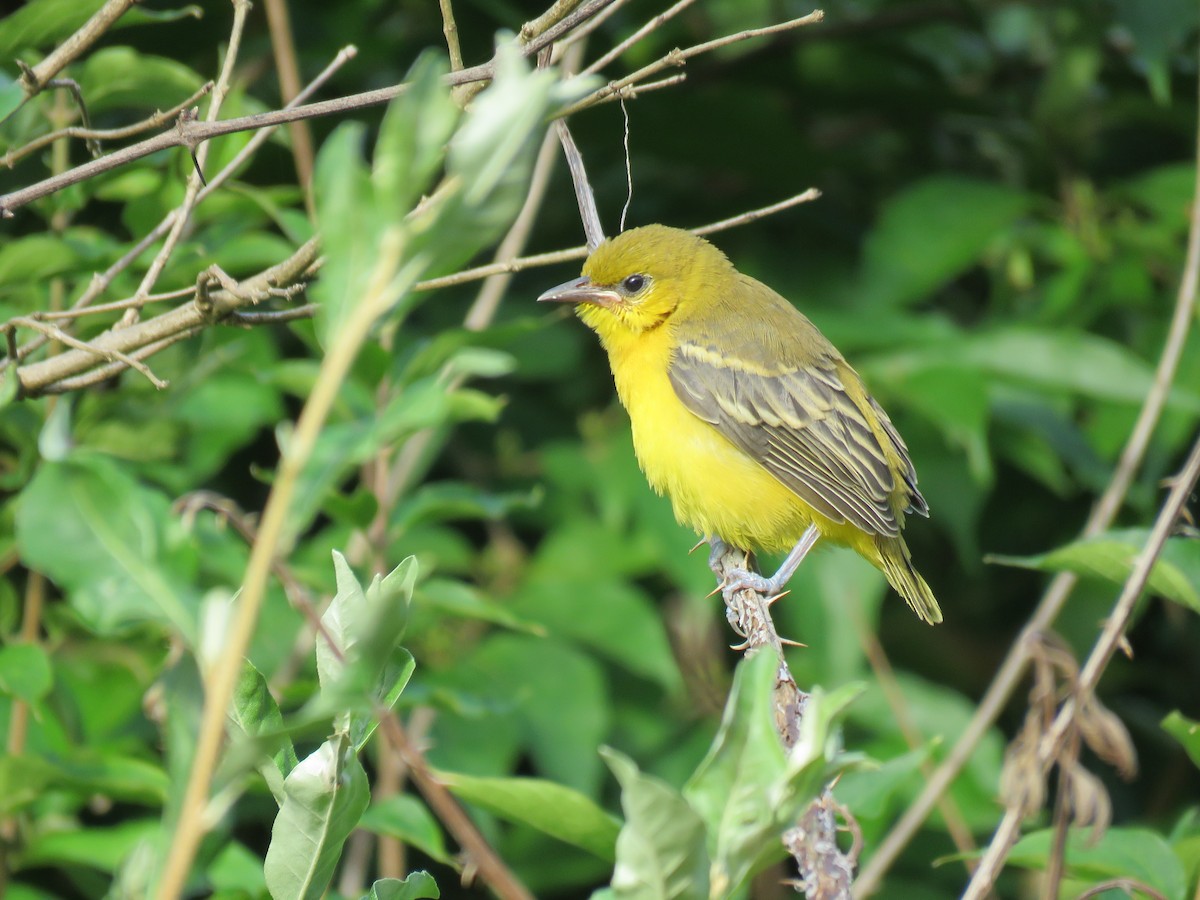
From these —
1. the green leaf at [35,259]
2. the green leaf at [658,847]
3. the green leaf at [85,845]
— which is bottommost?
the green leaf at [85,845]

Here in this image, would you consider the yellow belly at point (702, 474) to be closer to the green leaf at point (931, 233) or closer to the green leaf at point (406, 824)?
the green leaf at point (931, 233)

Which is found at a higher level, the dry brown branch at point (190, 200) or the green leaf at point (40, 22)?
the green leaf at point (40, 22)

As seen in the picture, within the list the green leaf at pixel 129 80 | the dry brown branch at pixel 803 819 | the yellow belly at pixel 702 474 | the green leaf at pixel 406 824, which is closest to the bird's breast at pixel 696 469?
the yellow belly at pixel 702 474

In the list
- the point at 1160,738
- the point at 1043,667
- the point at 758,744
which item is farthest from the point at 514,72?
the point at 1160,738

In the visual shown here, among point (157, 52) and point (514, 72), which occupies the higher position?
point (514, 72)

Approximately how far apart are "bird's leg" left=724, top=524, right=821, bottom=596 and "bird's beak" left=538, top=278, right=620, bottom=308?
1.00m

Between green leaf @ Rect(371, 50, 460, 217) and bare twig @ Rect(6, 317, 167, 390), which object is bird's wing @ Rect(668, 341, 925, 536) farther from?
green leaf @ Rect(371, 50, 460, 217)

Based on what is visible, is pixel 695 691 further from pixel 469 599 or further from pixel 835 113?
pixel 835 113

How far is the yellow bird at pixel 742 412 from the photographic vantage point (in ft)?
14.8

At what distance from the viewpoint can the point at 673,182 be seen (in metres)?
6.23

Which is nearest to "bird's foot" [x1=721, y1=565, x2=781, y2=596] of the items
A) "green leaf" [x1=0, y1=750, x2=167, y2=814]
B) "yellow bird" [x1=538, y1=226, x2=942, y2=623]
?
"yellow bird" [x1=538, y1=226, x2=942, y2=623]

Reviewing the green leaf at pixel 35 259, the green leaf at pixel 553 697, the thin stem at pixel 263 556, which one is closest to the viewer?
the thin stem at pixel 263 556

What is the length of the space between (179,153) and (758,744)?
2.52 metres

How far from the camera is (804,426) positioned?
4812 millimetres
